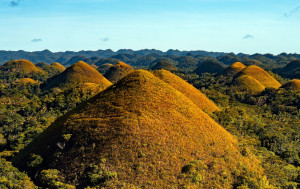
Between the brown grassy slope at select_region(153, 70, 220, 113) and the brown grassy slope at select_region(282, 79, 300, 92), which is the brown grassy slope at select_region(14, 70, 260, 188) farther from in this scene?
the brown grassy slope at select_region(282, 79, 300, 92)

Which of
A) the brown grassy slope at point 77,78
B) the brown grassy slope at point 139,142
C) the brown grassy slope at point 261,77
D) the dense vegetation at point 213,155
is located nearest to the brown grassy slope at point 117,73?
the brown grassy slope at point 77,78

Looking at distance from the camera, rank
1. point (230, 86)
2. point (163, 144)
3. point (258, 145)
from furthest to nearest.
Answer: point (230, 86) < point (258, 145) < point (163, 144)

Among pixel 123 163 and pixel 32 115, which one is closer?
pixel 123 163

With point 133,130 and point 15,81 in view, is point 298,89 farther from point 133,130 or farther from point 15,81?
point 15,81

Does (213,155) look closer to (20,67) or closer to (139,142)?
(139,142)

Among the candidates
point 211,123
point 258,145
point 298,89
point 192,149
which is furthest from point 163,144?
point 298,89

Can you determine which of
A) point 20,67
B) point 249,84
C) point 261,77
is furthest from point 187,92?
point 20,67

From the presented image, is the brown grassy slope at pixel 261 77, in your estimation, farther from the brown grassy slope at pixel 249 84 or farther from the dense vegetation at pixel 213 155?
Answer: the dense vegetation at pixel 213 155
